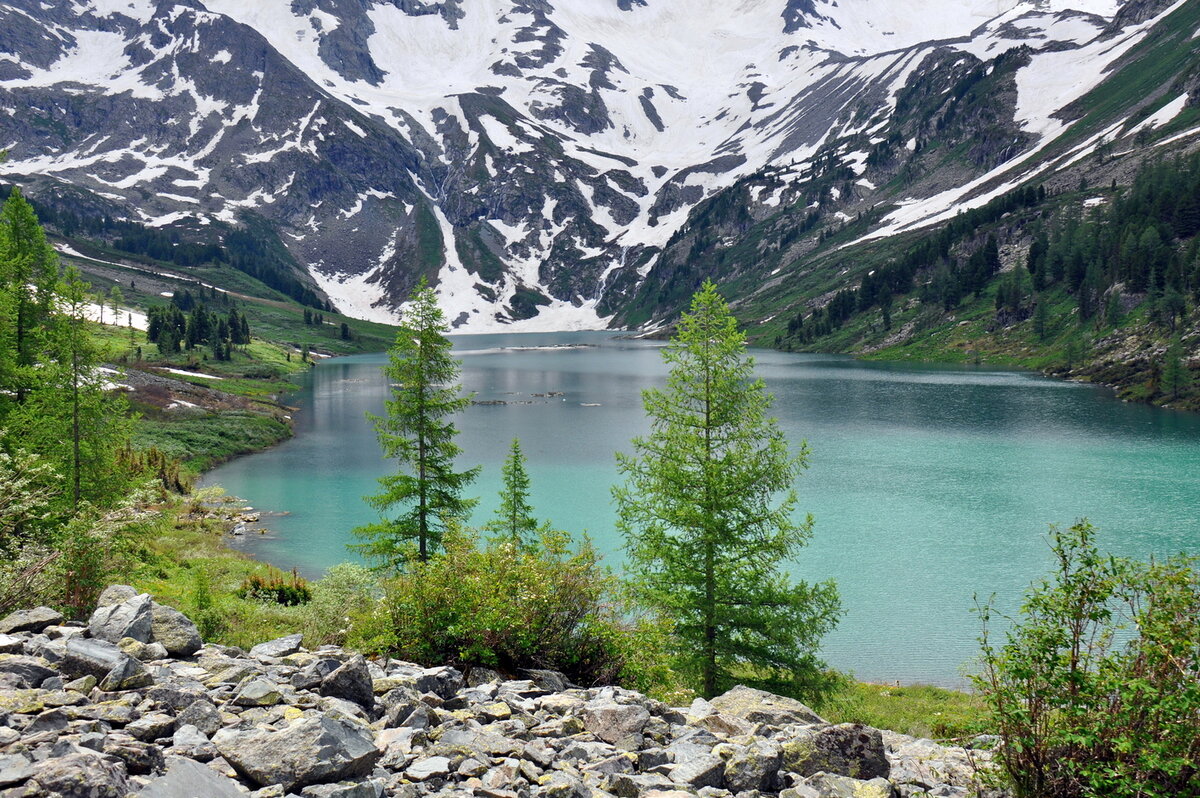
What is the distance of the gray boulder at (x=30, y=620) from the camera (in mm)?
11070

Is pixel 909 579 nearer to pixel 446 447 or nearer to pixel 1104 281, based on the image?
pixel 446 447

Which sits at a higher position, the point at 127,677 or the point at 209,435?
the point at 127,677

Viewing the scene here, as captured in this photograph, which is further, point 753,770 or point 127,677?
point 753,770

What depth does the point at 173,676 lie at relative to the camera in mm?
Result: 9844

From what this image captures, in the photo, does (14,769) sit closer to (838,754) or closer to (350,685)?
(350,685)

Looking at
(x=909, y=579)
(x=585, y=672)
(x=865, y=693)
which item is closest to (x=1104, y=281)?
(x=909, y=579)

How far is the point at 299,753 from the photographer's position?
782cm

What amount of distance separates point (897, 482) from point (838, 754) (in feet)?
159

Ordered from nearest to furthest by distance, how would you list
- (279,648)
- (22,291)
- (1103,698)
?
(1103,698) < (279,648) < (22,291)

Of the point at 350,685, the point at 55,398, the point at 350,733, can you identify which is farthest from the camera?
the point at 55,398

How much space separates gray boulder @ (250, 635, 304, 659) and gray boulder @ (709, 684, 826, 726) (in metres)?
7.87

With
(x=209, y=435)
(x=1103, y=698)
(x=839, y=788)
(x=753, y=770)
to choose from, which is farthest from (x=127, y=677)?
(x=209, y=435)

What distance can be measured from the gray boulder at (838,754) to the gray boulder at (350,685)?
6274mm

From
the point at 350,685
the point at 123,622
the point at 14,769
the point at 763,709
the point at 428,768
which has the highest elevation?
the point at 14,769
